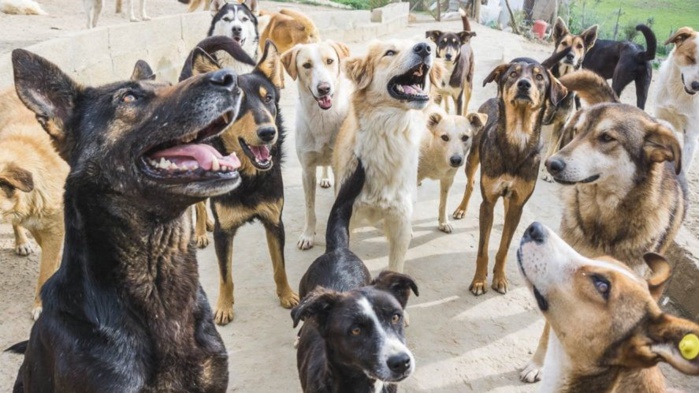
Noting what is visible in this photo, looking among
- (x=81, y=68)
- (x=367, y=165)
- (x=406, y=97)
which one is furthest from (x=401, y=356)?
(x=81, y=68)

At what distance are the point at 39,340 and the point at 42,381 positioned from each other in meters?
0.18

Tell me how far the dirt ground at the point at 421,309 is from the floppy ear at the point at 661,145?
5.03 ft

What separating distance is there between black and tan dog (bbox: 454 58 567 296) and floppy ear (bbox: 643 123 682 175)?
0.99 metres

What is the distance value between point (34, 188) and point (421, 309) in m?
3.04

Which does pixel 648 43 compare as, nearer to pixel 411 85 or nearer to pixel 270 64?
pixel 411 85

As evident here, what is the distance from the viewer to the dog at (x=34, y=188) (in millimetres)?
3635

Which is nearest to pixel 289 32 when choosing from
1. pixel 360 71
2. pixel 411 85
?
pixel 360 71

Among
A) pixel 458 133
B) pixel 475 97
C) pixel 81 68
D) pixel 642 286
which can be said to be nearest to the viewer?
pixel 642 286

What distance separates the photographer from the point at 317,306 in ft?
9.02

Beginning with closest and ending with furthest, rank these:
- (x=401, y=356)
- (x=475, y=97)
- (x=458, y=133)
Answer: (x=401, y=356), (x=458, y=133), (x=475, y=97)

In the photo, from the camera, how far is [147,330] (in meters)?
2.07

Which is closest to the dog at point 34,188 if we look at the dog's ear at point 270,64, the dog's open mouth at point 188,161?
the dog's ear at point 270,64

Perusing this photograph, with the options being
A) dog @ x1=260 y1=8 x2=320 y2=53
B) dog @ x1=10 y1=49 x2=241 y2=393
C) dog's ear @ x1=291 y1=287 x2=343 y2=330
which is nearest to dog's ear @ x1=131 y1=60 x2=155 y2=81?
dog @ x1=10 y1=49 x2=241 y2=393

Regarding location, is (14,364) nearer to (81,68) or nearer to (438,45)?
(81,68)
